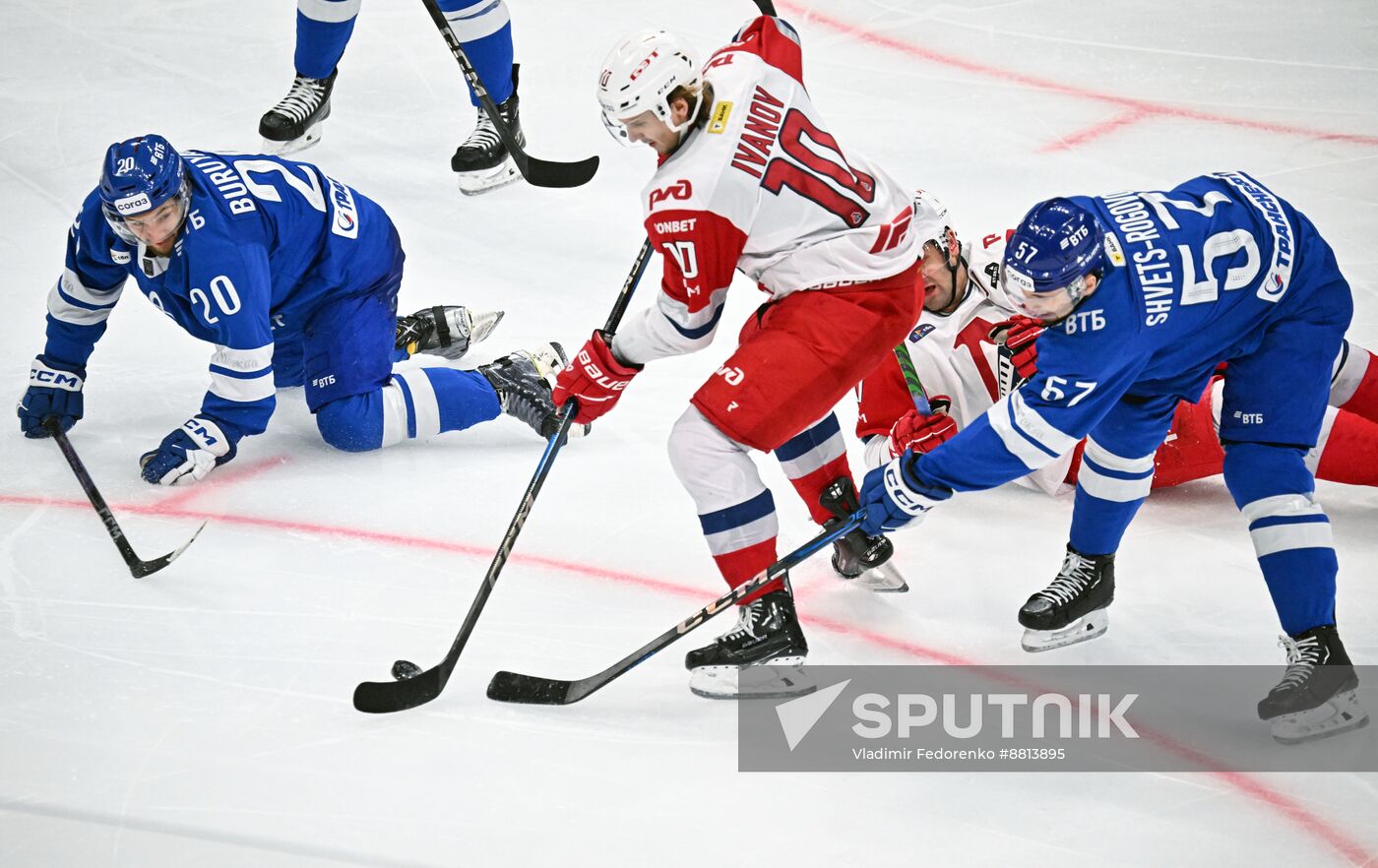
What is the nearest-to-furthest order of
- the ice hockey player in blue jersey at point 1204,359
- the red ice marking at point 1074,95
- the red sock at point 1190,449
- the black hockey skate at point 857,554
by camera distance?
the ice hockey player in blue jersey at point 1204,359, the black hockey skate at point 857,554, the red sock at point 1190,449, the red ice marking at point 1074,95

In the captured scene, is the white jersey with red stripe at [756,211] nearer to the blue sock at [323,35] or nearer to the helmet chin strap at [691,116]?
the helmet chin strap at [691,116]

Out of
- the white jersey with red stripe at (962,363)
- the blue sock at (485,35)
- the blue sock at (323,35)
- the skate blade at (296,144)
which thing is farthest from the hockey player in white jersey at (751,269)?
the skate blade at (296,144)

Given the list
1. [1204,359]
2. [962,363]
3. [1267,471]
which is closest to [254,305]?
[962,363]

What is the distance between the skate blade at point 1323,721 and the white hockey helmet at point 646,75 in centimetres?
173

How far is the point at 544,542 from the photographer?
3594 mm

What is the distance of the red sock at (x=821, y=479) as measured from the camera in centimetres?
329

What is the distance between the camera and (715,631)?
3.25m

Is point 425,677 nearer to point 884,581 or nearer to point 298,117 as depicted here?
point 884,581

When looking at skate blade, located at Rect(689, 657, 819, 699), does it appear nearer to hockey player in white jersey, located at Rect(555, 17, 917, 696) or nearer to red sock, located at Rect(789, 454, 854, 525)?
hockey player in white jersey, located at Rect(555, 17, 917, 696)

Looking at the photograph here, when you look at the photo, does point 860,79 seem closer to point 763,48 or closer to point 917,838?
point 763,48

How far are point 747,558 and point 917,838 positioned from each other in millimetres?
693

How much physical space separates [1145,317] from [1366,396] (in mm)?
1181

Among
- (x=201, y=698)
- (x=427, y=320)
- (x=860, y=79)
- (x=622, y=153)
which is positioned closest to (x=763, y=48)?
(x=427, y=320)

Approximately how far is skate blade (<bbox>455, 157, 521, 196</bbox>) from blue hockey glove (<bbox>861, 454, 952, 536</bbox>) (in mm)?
2691
